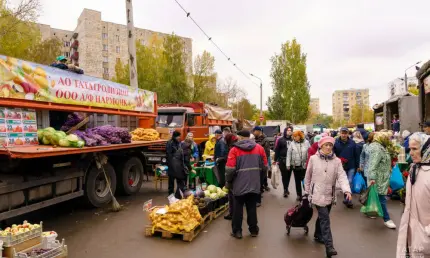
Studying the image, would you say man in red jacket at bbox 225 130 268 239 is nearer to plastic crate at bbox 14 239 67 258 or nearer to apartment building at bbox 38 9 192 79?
plastic crate at bbox 14 239 67 258

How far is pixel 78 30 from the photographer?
64.8 m

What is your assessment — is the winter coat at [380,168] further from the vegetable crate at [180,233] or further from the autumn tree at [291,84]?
the autumn tree at [291,84]

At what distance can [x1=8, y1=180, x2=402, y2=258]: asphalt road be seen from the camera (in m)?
4.84

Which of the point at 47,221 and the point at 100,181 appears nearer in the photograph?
the point at 47,221

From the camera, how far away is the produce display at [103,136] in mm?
6817

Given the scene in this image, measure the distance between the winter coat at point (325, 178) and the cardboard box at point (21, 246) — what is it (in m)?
3.90

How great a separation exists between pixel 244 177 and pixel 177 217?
134cm

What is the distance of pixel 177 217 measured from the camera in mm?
5438

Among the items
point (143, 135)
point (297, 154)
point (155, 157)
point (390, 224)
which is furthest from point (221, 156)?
point (155, 157)

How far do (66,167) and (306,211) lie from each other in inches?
193

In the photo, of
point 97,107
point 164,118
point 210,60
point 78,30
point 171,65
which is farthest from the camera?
point 78,30

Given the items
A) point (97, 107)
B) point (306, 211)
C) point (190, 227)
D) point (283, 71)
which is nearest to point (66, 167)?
point (97, 107)

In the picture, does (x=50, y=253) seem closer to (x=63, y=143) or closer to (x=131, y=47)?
(x=63, y=143)

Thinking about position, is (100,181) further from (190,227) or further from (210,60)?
(210,60)
